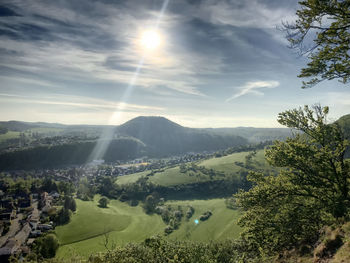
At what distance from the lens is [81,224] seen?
338 feet

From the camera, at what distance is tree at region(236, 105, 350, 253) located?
15.7 meters

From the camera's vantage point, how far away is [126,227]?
106m

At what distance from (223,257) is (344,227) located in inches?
→ 920

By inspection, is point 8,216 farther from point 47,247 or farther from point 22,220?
point 47,247

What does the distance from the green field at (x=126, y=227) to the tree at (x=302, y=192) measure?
75.1 meters

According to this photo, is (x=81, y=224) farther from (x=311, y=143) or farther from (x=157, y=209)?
(x=311, y=143)

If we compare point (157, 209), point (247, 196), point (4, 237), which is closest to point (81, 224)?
point (4, 237)

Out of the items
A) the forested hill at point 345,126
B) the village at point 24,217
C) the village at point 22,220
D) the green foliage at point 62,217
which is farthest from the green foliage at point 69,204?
the forested hill at point 345,126

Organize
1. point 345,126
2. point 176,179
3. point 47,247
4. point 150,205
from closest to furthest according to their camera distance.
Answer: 1. point 345,126
2. point 47,247
3. point 150,205
4. point 176,179

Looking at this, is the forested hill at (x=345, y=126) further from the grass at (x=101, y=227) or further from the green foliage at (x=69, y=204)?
the green foliage at (x=69, y=204)

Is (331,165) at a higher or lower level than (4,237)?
higher

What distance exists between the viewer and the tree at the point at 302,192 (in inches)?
617

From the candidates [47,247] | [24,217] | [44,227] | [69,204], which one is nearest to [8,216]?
[24,217]

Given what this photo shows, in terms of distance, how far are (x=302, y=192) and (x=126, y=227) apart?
105361 mm
